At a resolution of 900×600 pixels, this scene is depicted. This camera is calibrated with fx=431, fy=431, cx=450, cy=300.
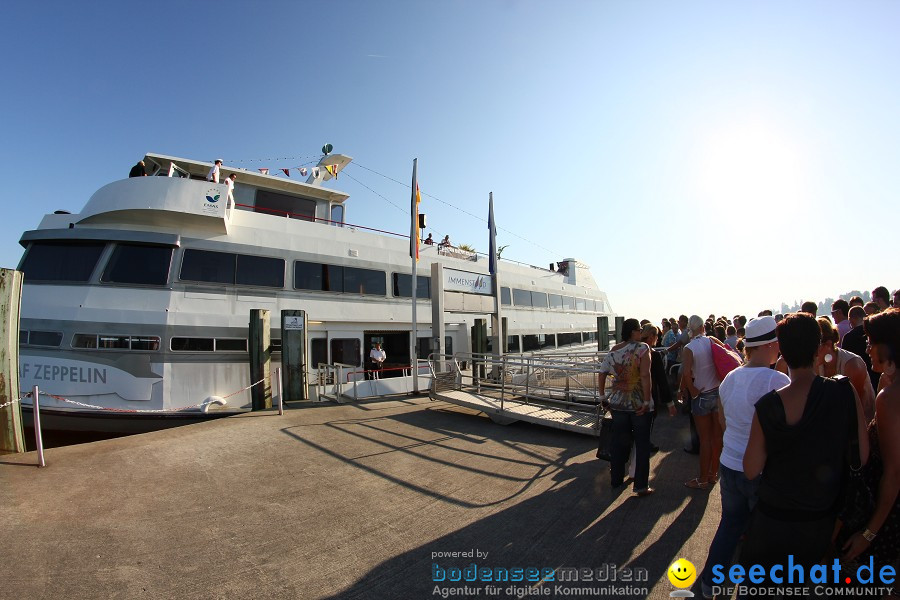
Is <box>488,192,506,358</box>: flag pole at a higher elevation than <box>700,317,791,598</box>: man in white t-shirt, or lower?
higher

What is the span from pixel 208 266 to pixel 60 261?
8.78 ft

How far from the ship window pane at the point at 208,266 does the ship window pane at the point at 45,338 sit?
7.78 ft

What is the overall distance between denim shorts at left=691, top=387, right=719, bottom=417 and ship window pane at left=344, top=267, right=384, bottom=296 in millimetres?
9359

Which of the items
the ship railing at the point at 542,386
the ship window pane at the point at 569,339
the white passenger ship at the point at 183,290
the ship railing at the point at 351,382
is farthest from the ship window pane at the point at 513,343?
the ship railing at the point at 542,386

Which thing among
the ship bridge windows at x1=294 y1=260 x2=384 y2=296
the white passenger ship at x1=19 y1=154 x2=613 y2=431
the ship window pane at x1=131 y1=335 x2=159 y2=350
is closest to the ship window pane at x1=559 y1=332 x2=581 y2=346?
the white passenger ship at x1=19 y1=154 x2=613 y2=431

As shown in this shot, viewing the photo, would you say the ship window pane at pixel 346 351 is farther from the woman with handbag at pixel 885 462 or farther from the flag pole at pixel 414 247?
the woman with handbag at pixel 885 462

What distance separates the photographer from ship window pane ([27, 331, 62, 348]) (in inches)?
324

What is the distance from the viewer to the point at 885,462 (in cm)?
196

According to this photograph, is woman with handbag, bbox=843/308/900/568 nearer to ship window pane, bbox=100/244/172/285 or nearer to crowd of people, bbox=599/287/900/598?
crowd of people, bbox=599/287/900/598

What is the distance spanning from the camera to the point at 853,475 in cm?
205

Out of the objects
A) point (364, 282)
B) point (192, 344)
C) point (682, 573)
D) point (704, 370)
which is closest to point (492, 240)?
point (364, 282)

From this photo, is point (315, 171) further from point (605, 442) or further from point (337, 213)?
point (605, 442)

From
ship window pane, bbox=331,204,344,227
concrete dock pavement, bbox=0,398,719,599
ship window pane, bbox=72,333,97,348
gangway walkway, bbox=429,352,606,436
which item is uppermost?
ship window pane, bbox=331,204,344,227

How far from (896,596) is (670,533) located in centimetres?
154
